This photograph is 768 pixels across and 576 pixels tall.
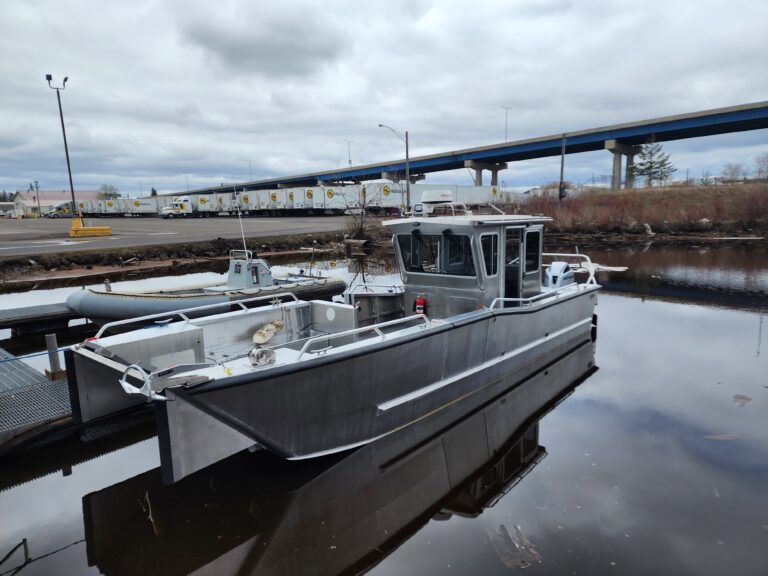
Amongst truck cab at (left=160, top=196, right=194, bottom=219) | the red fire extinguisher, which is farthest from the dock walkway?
truck cab at (left=160, top=196, right=194, bottom=219)

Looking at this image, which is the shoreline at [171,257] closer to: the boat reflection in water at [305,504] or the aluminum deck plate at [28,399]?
the aluminum deck plate at [28,399]

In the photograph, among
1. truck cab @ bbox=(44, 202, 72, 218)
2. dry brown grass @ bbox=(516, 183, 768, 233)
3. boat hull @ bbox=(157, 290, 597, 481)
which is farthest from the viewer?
truck cab @ bbox=(44, 202, 72, 218)

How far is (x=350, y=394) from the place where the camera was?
6031 millimetres

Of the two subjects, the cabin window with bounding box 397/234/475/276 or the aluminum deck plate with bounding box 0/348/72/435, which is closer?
the aluminum deck plate with bounding box 0/348/72/435

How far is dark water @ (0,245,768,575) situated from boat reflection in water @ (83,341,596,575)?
0.02 metres

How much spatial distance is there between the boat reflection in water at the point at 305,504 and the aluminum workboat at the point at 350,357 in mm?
470

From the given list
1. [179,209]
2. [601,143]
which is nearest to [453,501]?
[601,143]

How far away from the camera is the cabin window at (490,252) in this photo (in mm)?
8164

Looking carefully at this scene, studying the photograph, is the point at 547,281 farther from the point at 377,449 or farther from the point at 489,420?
the point at 377,449

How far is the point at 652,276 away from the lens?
22078 millimetres

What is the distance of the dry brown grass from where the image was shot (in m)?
41.6

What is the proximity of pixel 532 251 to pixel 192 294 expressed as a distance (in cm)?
931

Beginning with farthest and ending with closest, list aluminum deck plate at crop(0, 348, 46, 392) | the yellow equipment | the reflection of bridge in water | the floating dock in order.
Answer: the yellow equipment
the reflection of bridge in water
the floating dock
aluminum deck plate at crop(0, 348, 46, 392)

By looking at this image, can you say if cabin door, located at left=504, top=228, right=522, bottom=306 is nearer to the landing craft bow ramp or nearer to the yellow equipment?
the landing craft bow ramp
